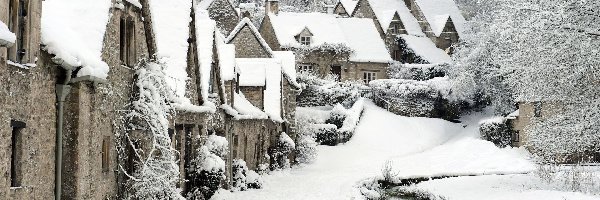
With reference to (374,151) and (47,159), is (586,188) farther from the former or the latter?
(374,151)

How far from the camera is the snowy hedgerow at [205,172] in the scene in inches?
878

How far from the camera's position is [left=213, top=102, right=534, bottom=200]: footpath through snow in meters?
28.9

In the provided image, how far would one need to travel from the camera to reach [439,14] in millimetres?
72938

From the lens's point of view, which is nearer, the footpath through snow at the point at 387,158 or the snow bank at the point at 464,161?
the footpath through snow at the point at 387,158

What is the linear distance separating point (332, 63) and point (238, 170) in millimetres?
33133

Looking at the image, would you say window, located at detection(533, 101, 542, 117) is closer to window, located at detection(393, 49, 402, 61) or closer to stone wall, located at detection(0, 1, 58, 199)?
window, located at detection(393, 49, 402, 61)

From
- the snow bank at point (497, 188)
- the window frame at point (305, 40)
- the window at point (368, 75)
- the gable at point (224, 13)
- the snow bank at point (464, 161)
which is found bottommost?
the snow bank at point (497, 188)

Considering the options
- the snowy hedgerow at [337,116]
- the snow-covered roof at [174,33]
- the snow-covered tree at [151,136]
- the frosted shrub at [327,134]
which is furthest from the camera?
the snowy hedgerow at [337,116]

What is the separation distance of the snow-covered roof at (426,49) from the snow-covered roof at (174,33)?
43.6 m

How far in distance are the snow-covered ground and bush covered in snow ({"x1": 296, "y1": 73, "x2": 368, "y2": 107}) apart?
1.60m

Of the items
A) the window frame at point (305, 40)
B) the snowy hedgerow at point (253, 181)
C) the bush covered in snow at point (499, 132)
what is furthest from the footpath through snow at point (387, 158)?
the window frame at point (305, 40)

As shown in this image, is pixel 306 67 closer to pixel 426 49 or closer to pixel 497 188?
pixel 426 49

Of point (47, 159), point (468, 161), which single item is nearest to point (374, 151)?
point (468, 161)

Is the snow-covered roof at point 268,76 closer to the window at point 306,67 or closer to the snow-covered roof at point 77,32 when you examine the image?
the snow-covered roof at point 77,32
